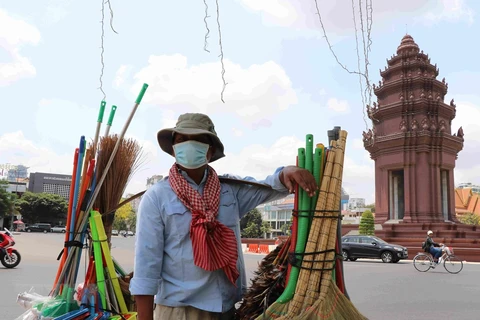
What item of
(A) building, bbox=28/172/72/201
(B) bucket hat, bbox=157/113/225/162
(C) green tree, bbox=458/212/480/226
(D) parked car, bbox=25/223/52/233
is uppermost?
(A) building, bbox=28/172/72/201

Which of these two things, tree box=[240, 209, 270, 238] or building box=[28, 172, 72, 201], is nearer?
tree box=[240, 209, 270, 238]

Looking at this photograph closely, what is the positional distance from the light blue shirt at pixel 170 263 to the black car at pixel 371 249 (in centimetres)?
→ 1577

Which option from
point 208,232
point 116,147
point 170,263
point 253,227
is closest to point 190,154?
point 208,232

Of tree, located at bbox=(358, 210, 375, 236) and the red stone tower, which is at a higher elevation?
the red stone tower

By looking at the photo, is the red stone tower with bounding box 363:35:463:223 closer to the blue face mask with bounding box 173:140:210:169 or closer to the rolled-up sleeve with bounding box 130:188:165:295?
the blue face mask with bounding box 173:140:210:169

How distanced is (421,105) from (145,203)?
2431 cm

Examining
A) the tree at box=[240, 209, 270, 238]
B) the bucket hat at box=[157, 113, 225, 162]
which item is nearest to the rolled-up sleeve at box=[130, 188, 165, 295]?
the bucket hat at box=[157, 113, 225, 162]

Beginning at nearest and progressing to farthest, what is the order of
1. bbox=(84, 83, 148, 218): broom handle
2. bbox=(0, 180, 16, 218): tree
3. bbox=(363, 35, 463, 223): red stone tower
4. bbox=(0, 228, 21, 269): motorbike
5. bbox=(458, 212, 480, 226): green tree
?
bbox=(84, 83, 148, 218): broom handle, bbox=(0, 228, 21, 269): motorbike, bbox=(363, 35, 463, 223): red stone tower, bbox=(0, 180, 16, 218): tree, bbox=(458, 212, 480, 226): green tree

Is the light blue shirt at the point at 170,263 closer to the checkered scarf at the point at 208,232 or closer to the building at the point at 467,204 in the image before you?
the checkered scarf at the point at 208,232

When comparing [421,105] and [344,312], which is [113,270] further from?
[421,105]

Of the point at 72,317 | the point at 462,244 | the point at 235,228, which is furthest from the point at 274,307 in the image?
the point at 462,244

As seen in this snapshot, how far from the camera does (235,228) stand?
77.2 inches

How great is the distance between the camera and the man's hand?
1752mm

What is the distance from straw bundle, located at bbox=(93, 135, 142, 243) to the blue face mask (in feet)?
4.27
